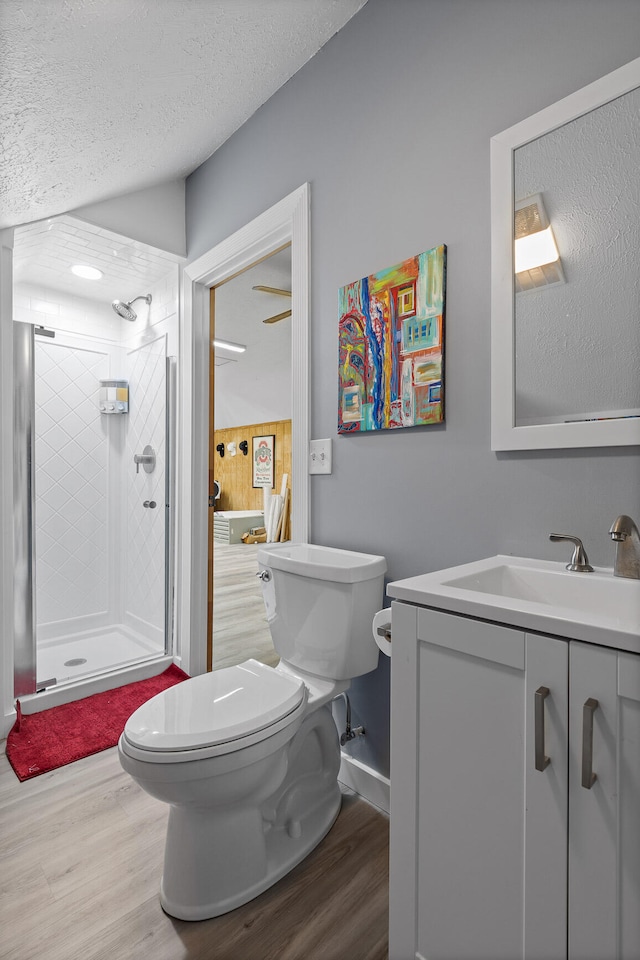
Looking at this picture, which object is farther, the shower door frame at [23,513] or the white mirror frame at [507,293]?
the shower door frame at [23,513]

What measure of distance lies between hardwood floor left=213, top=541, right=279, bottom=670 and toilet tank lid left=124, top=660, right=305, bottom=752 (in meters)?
1.44

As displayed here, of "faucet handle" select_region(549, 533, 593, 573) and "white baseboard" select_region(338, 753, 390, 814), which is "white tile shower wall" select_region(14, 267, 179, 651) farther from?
"faucet handle" select_region(549, 533, 593, 573)

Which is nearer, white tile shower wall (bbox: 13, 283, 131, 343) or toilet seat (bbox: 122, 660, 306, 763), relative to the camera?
toilet seat (bbox: 122, 660, 306, 763)

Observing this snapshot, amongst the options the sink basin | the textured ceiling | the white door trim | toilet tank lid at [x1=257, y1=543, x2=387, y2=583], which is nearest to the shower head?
the white door trim

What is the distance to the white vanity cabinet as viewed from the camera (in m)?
0.68

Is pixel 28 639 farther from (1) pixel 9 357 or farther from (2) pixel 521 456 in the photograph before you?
(2) pixel 521 456

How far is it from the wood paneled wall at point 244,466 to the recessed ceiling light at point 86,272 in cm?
383

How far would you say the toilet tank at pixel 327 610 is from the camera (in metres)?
1.45

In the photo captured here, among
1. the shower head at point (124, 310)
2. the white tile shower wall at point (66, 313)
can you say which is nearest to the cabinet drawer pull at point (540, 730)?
the shower head at point (124, 310)

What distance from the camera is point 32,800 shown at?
1.67 meters

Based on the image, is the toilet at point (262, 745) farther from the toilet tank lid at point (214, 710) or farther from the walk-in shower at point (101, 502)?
the walk-in shower at point (101, 502)

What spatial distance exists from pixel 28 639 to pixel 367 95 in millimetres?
2510

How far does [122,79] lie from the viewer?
1.60 metres

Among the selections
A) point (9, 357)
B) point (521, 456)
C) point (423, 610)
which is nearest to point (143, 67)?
point (9, 357)
